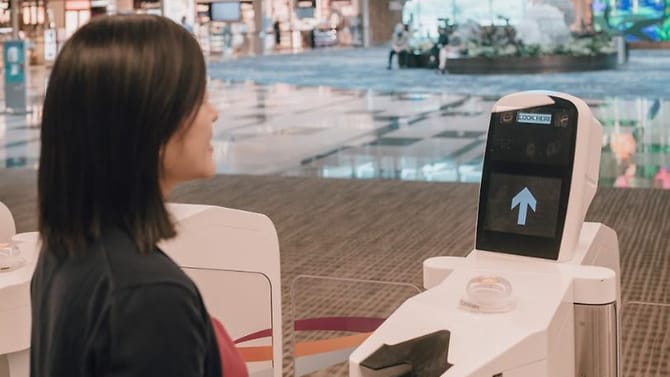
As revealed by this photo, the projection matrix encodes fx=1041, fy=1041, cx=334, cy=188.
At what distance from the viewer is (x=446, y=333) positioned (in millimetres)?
2086

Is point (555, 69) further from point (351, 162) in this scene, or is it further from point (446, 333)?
point (446, 333)

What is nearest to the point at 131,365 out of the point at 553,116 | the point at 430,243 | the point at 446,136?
the point at 553,116

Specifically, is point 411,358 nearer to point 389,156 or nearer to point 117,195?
point 117,195

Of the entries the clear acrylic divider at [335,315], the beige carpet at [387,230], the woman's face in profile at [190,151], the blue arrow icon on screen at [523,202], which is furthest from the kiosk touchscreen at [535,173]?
the beige carpet at [387,230]

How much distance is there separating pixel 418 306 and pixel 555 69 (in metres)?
16.1

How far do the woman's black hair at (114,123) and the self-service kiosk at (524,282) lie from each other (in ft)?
2.89

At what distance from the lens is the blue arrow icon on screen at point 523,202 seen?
2.58m

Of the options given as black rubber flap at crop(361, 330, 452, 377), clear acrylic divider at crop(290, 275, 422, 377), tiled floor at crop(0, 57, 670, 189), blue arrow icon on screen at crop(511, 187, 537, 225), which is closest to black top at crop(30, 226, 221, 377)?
black rubber flap at crop(361, 330, 452, 377)

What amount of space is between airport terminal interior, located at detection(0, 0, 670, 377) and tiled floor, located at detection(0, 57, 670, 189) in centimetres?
4

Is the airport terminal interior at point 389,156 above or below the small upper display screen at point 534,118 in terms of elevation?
below

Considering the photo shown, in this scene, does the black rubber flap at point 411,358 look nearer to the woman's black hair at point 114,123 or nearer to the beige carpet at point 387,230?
the woman's black hair at point 114,123

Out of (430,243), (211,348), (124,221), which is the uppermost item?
(124,221)

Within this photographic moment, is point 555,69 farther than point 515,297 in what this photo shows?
Yes

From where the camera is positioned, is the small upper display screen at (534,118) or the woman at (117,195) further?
the small upper display screen at (534,118)
